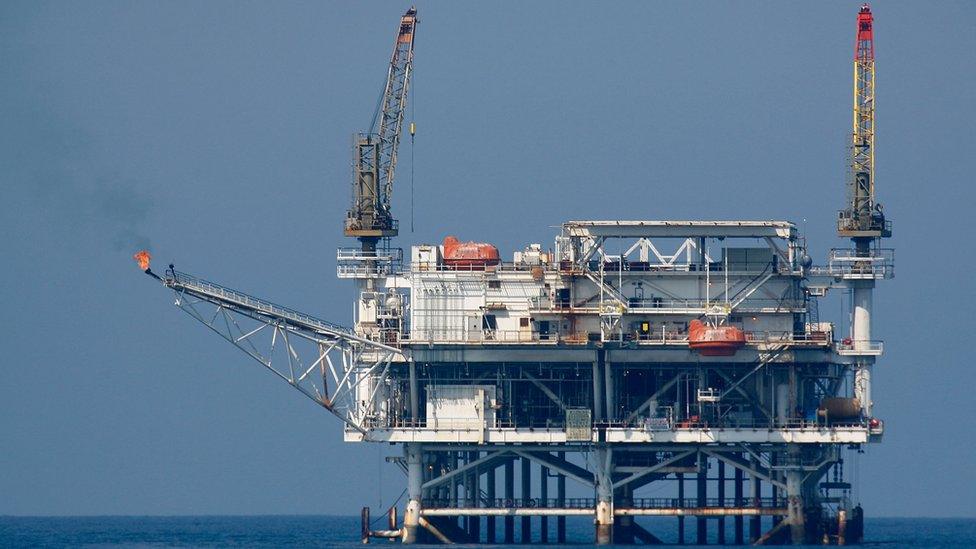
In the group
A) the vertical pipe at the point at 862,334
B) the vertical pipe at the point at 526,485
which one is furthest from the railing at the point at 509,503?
the vertical pipe at the point at 862,334

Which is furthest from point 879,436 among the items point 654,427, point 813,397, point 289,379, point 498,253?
point 289,379

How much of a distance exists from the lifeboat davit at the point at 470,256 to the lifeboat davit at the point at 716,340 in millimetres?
12494

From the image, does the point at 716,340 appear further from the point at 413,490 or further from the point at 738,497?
the point at 413,490

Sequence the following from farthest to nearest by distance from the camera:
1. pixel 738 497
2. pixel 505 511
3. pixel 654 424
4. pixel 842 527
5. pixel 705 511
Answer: pixel 738 497 < pixel 842 527 < pixel 505 511 < pixel 705 511 < pixel 654 424

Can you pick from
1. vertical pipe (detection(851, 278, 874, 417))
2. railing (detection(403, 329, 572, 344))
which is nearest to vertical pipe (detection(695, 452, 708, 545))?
vertical pipe (detection(851, 278, 874, 417))

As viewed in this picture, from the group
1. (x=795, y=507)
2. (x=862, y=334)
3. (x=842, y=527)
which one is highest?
(x=862, y=334)

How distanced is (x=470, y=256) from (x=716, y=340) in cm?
1508

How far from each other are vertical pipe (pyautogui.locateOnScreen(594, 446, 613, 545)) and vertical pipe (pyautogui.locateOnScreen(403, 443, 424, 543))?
31.6ft

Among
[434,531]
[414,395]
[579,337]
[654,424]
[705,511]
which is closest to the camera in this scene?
[654,424]

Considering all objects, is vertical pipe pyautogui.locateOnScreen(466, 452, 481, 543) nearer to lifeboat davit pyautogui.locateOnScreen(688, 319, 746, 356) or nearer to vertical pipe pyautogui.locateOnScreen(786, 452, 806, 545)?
lifeboat davit pyautogui.locateOnScreen(688, 319, 746, 356)

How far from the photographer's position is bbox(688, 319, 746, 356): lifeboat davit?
107812 mm

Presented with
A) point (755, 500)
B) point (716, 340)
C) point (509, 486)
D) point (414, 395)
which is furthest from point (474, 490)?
point (716, 340)

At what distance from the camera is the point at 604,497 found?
372ft

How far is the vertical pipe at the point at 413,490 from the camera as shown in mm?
A: 113875
